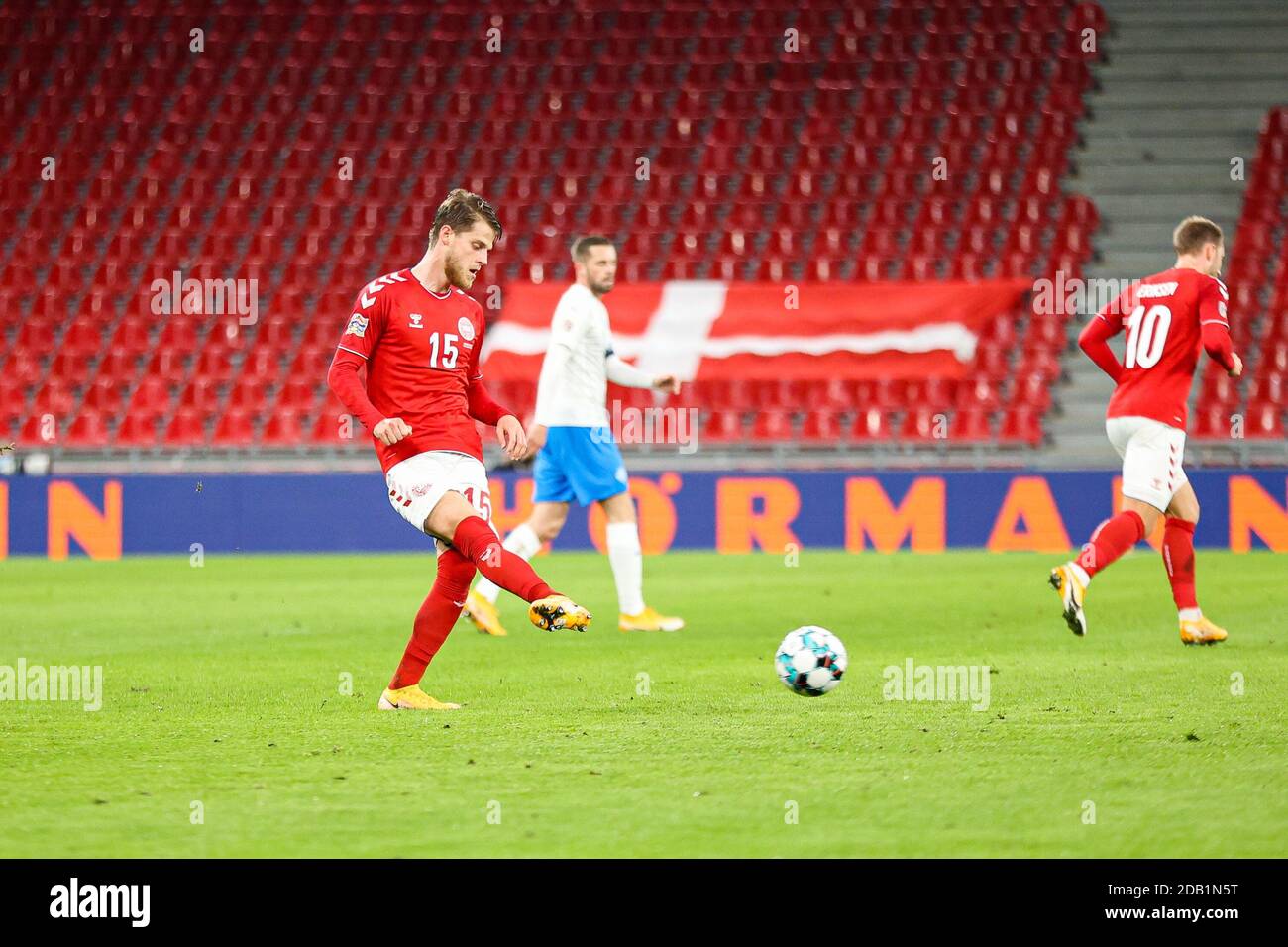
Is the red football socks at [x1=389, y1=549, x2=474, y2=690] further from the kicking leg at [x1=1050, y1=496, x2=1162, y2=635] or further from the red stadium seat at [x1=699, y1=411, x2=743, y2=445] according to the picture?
the red stadium seat at [x1=699, y1=411, x2=743, y2=445]

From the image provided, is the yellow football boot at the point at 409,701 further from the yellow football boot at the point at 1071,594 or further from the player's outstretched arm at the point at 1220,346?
the player's outstretched arm at the point at 1220,346

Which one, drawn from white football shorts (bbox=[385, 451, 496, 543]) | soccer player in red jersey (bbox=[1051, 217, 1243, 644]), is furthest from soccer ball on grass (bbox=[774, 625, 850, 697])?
soccer player in red jersey (bbox=[1051, 217, 1243, 644])

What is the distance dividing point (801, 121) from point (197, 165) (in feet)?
23.0

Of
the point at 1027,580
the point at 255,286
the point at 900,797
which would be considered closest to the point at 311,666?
the point at 900,797

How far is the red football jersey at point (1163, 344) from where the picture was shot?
8062 millimetres

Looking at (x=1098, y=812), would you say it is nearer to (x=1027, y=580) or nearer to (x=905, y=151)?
(x=1027, y=580)

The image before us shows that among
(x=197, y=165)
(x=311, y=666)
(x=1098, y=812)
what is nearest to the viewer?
(x=1098, y=812)

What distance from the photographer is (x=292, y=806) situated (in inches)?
172

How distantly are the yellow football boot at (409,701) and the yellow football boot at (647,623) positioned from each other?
2970 mm

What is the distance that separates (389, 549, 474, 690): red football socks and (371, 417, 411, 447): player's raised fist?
58cm

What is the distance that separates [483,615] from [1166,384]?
367 centimetres

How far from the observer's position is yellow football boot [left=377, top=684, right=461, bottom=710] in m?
6.05

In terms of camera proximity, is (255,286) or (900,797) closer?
(900,797)

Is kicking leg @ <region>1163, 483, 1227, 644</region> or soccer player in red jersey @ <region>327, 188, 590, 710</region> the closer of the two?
soccer player in red jersey @ <region>327, 188, 590, 710</region>
